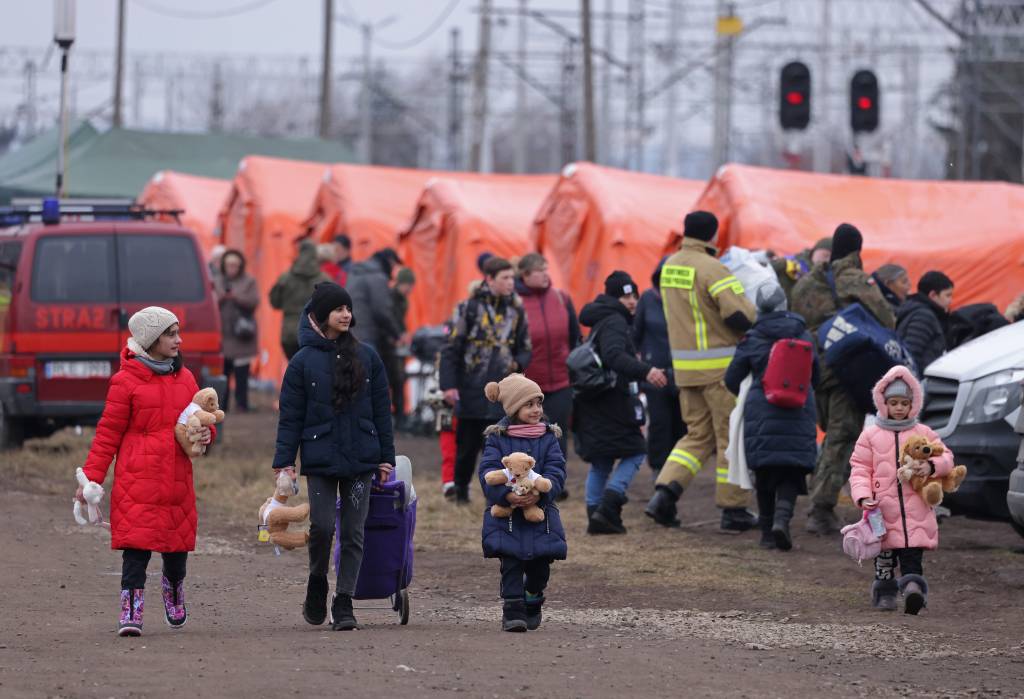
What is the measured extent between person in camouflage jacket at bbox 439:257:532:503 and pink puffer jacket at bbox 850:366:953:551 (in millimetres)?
3924

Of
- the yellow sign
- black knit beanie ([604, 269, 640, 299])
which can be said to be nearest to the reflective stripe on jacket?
black knit beanie ([604, 269, 640, 299])

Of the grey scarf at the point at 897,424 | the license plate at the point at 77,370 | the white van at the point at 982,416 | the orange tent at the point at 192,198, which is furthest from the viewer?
the orange tent at the point at 192,198

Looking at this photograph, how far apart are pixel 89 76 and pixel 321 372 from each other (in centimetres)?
6812

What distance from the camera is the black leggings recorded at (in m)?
8.07

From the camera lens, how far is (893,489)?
9.00 m

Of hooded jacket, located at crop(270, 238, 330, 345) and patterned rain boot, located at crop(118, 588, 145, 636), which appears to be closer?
patterned rain boot, located at crop(118, 588, 145, 636)

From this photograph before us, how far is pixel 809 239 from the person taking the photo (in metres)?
16.9

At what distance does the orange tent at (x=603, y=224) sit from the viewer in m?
19.6

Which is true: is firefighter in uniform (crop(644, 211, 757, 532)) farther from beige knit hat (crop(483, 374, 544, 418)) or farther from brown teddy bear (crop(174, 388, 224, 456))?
brown teddy bear (crop(174, 388, 224, 456))

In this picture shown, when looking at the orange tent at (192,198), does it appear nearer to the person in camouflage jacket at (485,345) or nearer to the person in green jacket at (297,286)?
the person in green jacket at (297,286)

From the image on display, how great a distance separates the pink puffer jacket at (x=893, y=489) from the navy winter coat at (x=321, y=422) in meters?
2.41

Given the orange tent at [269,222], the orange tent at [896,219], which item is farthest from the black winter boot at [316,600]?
the orange tent at [269,222]

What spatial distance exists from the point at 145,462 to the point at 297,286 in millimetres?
12343

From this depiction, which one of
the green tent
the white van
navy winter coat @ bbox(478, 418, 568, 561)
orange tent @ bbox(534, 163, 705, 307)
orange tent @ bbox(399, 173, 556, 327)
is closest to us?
navy winter coat @ bbox(478, 418, 568, 561)
